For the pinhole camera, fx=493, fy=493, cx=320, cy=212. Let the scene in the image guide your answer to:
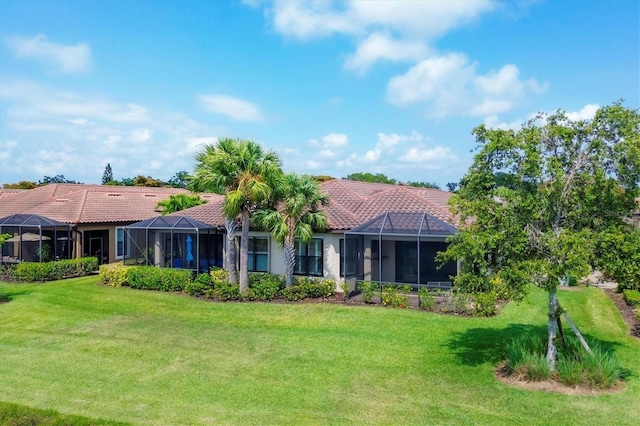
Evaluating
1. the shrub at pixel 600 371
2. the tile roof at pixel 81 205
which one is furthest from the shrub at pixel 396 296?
the tile roof at pixel 81 205

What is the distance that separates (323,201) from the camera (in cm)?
→ 2092

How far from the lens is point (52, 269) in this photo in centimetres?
2447

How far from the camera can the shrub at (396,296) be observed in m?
18.0

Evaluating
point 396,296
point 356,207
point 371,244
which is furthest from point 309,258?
point 396,296

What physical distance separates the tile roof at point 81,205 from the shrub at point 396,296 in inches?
707

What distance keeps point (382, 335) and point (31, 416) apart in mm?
8830

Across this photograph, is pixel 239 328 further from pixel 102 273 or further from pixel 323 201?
pixel 102 273

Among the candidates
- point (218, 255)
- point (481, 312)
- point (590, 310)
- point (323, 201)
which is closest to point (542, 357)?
point (481, 312)

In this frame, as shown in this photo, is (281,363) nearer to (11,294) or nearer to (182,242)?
(11,294)

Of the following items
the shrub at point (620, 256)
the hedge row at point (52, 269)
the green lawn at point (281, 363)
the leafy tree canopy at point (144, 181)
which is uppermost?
the leafy tree canopy at point (144, 181)

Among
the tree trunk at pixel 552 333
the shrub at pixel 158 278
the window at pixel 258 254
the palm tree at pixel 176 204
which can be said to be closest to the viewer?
the tree trunk at pixel 552 333

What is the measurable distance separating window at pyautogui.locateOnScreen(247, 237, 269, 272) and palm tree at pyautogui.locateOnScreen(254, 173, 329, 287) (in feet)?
8.17

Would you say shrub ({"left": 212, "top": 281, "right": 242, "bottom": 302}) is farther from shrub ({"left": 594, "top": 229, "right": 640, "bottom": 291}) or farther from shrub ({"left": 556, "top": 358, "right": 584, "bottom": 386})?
shrub ({"left": 594, "top": 229, "right": 640, "bottom": 291})

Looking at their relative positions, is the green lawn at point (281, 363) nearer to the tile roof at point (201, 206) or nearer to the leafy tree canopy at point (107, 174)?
the tile roof at point (201, 206)
